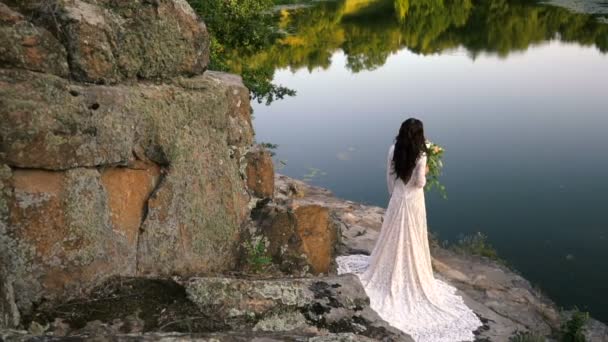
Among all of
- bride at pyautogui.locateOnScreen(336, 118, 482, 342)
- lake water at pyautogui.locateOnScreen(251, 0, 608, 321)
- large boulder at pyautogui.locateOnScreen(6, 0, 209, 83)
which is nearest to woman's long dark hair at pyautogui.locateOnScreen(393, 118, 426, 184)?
bride at pyautogui.locateOnScreen(336, 118, 482, 342)

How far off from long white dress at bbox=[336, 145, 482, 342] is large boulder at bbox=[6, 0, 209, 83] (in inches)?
137

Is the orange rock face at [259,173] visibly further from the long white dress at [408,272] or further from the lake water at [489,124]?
the lake water at [489,124]

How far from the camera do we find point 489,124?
21.1 m

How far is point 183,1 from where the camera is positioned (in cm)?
585

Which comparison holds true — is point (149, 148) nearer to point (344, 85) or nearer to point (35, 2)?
point (35, 2)

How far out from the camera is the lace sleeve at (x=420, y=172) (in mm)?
7719

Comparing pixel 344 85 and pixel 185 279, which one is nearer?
pixel 185 279

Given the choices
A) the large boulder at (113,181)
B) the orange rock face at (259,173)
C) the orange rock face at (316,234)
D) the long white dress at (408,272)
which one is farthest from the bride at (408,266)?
the large boulder at (113,181)

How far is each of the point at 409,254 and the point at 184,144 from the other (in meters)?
3.86

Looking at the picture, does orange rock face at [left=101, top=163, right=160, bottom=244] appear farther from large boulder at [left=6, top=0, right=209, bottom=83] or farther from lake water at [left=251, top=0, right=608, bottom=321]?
lake water at [left=251, top=0, right=608, bottom=321]

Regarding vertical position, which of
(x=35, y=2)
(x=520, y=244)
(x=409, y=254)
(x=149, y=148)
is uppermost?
(x=35, y=2)

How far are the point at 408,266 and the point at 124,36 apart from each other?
16.0 feet

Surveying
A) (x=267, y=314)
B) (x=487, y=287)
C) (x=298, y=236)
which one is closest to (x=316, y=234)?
(x=298, y=236)

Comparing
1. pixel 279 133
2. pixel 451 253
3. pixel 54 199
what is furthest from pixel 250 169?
pixel 279 133
